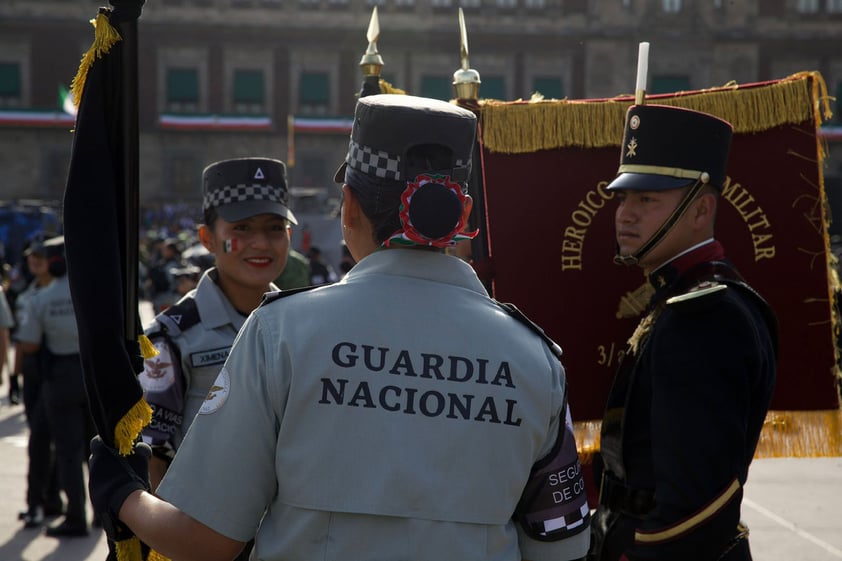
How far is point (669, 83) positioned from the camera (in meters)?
39.8

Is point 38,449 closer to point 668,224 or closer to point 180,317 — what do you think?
point 180,317

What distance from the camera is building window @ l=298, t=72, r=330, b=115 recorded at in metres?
39.8

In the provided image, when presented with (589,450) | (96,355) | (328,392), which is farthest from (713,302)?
(96,355)

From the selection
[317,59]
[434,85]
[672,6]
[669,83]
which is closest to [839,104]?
[669,83]

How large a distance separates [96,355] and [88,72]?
0.61 metres

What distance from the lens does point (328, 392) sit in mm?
1736

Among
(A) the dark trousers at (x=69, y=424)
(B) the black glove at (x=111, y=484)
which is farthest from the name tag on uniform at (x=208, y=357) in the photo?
(A) the dark trousers at (x=69, y=424)

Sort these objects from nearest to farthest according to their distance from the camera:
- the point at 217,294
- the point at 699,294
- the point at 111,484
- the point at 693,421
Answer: the point at 111,484 < the point at 693,421 < the point at 699,294 < the point at 217,294

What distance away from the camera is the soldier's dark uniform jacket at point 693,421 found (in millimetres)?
2490

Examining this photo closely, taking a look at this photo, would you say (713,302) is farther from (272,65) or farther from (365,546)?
(272,65)

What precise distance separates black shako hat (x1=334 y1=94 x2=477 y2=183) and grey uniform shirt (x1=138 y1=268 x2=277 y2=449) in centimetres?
124

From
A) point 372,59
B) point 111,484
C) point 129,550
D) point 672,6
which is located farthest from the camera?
point 672,6

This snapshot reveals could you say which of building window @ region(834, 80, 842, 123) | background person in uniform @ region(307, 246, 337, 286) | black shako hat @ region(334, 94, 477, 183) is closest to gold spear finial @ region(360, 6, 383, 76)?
black shako hat @ region(334, 94, 477, 183)

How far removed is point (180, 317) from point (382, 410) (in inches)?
57.9
